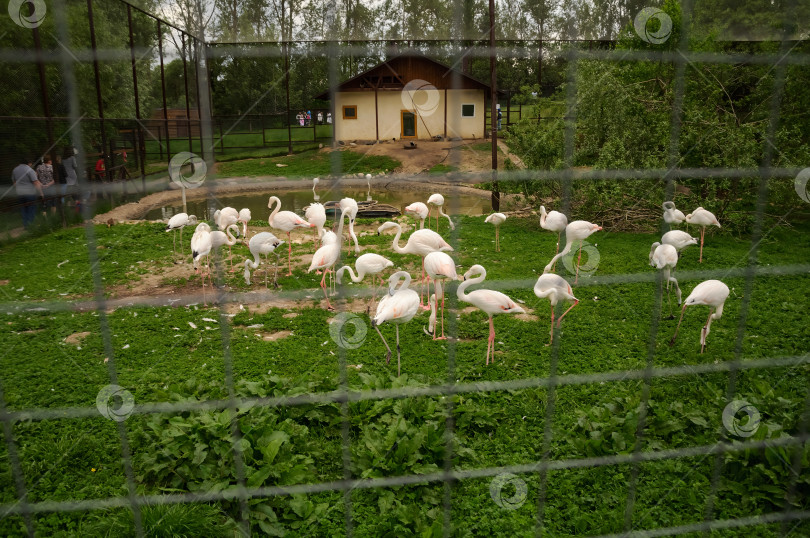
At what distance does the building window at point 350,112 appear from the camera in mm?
12583

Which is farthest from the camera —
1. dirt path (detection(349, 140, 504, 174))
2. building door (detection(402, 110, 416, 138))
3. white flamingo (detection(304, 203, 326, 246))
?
building door (detection(402, 110, 416, 138))

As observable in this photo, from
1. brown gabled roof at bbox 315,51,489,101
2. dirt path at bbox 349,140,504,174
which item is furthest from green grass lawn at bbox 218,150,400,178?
brown gabled roof at bbox 315,51,489,101

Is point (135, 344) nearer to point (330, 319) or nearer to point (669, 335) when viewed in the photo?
point (330, 319)

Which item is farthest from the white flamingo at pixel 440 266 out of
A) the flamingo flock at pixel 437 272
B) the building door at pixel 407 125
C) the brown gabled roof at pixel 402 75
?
the building door at pixel 407 125

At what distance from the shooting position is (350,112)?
42.8ft

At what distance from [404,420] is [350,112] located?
11634mm

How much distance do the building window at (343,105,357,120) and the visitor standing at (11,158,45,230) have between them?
7.44 metres

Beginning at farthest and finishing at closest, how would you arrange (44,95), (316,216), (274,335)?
(44,95) → (316,216) → (274,335)

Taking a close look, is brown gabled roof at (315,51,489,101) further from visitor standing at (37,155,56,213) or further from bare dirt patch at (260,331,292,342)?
bare dirt patch at (260,331,292,342)

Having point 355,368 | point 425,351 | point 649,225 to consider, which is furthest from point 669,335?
point 649,225

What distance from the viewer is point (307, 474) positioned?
1924 mm

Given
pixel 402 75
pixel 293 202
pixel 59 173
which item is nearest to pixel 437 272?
pixel 59 173

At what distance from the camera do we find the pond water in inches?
303

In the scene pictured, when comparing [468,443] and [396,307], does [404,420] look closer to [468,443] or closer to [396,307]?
[468,443]
